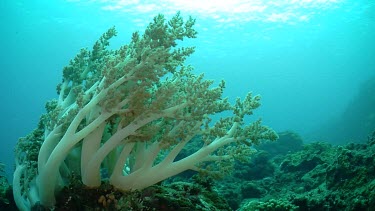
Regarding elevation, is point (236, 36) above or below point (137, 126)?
above

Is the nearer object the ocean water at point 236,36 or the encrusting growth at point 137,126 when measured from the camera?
the encrusting growth at point 137,126

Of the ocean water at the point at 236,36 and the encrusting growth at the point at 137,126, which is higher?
the ocean water at the point at 236,36

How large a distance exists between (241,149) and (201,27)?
1628 inches

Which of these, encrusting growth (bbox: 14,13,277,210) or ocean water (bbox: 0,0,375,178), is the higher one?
ocean water (bbox: 0,0,375,178)

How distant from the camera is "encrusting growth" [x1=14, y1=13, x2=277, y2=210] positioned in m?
5.18

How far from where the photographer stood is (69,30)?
5625 cm

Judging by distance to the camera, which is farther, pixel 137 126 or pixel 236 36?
pixel 236 36

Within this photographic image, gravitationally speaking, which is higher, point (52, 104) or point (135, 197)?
point (52, 104)

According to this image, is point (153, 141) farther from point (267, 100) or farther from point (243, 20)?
point (267, 100)

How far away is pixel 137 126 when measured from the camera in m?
5.28

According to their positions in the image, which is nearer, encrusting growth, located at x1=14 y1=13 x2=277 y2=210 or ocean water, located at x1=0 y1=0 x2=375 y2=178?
encrusting growth, located at x1=14 y1=13 x2=277 y2=210

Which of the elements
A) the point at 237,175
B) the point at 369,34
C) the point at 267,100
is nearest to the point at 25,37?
the point at 237,175

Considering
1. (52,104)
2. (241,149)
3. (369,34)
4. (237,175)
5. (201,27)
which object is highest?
(369,34)

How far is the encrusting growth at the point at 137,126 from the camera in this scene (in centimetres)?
518
